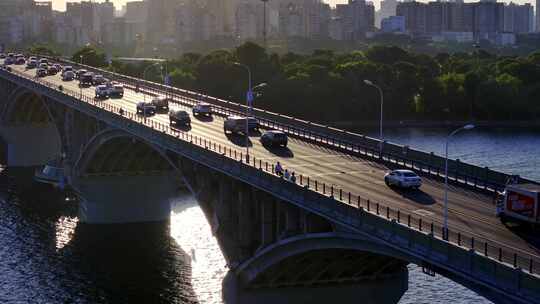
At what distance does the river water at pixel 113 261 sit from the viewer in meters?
62.8

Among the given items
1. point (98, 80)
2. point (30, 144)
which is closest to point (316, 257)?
point (98, 80)

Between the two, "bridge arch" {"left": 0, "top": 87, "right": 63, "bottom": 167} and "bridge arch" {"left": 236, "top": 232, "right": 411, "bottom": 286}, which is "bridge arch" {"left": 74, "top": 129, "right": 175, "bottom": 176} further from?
"bridge arch" {"left": 0, "top": 87, "right": 63, "bottom": 167}

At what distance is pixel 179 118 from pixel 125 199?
37.2 feet

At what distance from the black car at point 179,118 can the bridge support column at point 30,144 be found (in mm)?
43529

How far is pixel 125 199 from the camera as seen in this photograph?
84375 mm

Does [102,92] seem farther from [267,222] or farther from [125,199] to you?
[267,222]

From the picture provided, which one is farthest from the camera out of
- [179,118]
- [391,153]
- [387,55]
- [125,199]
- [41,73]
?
[387,55]

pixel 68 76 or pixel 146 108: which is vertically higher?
pixel 68 76

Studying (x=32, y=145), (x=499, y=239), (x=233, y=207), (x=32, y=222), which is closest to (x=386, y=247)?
(x=499, y=239)

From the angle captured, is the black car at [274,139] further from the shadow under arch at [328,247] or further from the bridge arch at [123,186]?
the bridge arch at [123,186]

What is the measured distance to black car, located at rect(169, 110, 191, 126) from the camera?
76938 mm

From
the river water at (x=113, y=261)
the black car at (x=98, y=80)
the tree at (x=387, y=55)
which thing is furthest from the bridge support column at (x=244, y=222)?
the tree at (x=387, y=55)

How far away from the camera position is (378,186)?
49.1m

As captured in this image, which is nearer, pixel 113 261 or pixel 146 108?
pixel 113 261
